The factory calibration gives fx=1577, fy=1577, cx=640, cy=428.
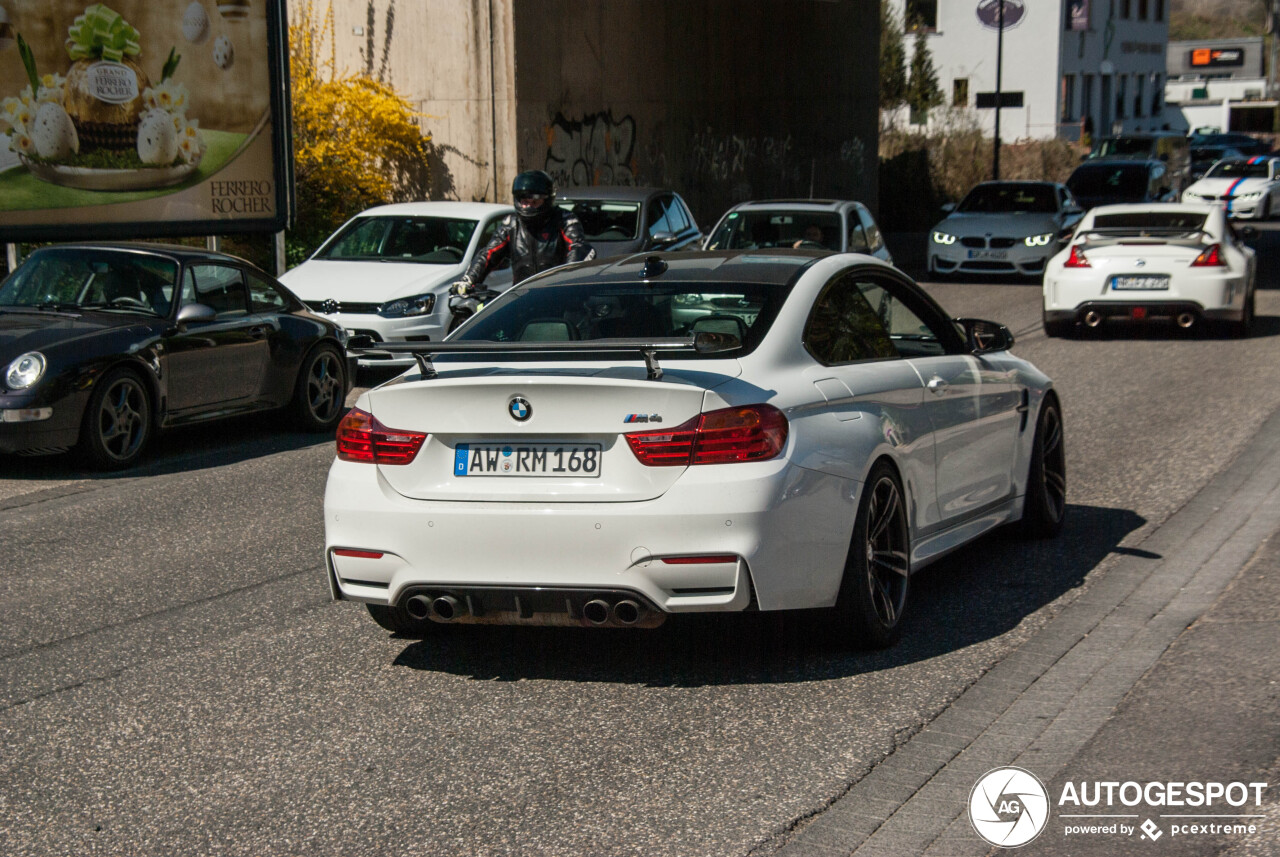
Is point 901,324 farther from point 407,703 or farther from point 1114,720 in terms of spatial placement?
point 407,703

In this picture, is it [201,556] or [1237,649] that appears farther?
[201,556]

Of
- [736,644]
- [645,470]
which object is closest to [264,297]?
[736,644]

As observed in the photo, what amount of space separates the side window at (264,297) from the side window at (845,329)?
655cm

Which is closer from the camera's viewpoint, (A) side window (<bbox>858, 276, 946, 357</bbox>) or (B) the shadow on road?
(B) the shadow on road

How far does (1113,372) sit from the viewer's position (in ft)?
47.4

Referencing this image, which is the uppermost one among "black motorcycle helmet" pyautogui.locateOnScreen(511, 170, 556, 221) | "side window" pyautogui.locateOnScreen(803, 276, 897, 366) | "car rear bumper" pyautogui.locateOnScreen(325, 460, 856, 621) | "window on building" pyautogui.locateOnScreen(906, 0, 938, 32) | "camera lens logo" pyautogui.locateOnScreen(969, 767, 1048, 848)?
"window on building" pyautogui.locateOnScreen(906, 0, 938, 32)

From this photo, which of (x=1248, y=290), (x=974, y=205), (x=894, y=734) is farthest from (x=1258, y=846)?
(x=974, y=205)

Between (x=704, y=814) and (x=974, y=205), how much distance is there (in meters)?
23.1

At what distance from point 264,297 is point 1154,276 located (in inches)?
380

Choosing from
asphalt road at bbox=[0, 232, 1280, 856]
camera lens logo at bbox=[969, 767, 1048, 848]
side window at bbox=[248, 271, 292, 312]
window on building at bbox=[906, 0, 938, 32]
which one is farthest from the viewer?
window on building at bbox=[906, 0, 938, 32]

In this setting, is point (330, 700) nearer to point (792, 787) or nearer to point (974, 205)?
point (792, 787)

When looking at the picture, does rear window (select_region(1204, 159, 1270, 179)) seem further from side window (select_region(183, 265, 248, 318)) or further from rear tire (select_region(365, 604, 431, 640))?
rear tire (select_region(365, 604, 431, 640))

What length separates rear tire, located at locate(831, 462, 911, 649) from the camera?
545cm

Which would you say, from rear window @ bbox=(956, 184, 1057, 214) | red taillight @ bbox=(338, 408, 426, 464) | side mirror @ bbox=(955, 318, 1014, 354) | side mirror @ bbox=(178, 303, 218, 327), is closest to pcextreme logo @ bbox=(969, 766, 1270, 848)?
red taillight @ bbox=(338, 408, 426, 464)
